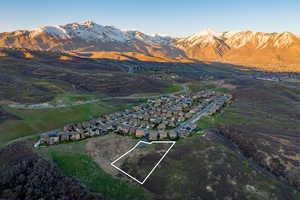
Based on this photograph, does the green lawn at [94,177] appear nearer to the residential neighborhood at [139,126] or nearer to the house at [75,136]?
the house at [75,136]

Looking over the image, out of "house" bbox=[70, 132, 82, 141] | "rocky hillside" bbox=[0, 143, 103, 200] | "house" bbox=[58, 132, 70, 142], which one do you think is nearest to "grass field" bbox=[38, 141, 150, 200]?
"rocky hillside" bbox=[0, 143, 103, 200]

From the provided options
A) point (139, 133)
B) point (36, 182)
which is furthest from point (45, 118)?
point (36, 182)

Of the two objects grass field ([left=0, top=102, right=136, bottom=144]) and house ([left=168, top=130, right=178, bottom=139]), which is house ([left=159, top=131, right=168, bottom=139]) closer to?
house ([left=168, top=130, right=178, bottom=139])

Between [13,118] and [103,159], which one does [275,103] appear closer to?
[103,159]

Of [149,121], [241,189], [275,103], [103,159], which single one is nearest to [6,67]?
[149,121]

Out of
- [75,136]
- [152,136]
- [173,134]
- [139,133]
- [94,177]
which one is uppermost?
[173,134]

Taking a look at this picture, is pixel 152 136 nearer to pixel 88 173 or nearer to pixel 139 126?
pixel 139 126

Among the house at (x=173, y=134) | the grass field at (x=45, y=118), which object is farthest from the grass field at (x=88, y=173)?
the house at (x=173, y=134)
